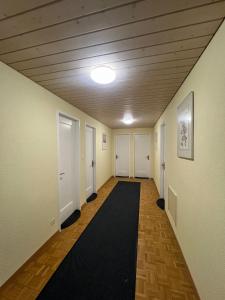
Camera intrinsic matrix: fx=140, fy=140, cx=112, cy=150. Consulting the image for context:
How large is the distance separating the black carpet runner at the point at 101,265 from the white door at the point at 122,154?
342cm

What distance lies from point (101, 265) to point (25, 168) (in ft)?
4.77

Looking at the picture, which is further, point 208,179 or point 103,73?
point 103,73

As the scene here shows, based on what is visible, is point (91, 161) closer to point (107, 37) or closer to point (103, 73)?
point (103, 73)

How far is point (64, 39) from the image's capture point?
1066 mm

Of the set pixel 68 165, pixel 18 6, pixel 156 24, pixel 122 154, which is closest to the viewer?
pixel 18 6

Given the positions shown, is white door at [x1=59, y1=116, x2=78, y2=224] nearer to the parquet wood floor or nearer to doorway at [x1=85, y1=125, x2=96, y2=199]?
the parquet wood floor

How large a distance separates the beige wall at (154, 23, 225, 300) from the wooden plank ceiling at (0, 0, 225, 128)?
18cm

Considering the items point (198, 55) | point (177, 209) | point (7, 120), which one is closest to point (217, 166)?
point (198, 55)

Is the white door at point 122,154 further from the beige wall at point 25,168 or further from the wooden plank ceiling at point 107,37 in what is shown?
the wooden plank ceiling at point 107,37

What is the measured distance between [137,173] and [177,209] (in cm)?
402

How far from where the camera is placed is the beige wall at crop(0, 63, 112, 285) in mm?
1409

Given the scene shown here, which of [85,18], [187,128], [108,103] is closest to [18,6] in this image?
[85,18]

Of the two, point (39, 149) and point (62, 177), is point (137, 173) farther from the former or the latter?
point (39, 149)

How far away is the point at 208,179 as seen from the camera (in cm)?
113
